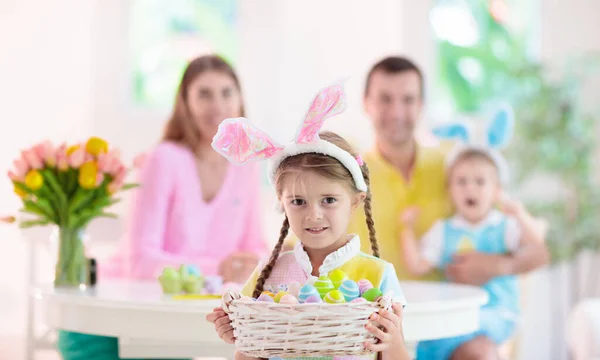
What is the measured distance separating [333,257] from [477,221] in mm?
1581

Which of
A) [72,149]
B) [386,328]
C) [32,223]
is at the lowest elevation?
[386,328]

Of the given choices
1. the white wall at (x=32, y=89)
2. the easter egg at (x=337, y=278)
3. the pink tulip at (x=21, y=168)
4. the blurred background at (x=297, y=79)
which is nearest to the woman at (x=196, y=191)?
the pink tulip at (x=21, y=168)

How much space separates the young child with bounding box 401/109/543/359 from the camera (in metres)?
2.99

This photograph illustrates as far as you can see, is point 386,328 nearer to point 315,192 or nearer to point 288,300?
point 288,300

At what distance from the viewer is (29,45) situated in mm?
5309

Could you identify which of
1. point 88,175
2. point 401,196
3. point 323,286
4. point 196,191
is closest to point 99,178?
point 88,175

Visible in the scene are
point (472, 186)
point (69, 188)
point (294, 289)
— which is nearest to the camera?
point (294, 289)

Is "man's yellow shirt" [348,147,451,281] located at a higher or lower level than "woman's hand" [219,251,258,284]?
higher

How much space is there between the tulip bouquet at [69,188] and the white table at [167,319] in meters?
0.25

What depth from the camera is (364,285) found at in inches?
59.1

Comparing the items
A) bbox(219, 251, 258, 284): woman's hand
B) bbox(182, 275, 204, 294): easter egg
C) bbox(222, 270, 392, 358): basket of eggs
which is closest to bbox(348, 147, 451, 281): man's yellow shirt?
bbox(219, 251, 258, 284): woman's hand

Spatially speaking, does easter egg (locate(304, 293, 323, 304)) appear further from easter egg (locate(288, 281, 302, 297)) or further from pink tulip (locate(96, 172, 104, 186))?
pink tulip (locate(96, 172, 104, 186))

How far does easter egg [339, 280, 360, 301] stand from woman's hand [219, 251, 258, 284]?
1145 millimetres

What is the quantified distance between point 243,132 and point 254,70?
387 centimetres
